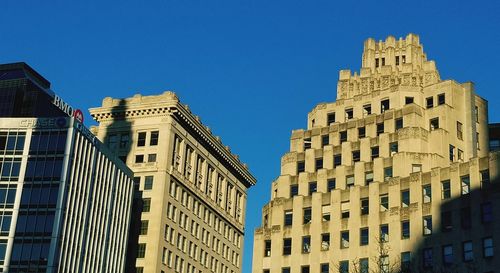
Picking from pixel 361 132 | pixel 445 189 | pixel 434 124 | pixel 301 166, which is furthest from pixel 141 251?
pixel 445 189

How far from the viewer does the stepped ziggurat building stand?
293 feet

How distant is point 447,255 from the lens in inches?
3516

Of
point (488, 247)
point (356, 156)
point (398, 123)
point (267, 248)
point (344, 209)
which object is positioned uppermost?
point (398, 123)

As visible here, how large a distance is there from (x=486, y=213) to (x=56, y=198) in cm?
5197

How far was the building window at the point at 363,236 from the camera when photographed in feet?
315

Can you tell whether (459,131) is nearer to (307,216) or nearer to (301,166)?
(301,166)

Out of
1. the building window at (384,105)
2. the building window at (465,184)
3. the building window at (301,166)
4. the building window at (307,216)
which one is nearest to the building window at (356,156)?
the building window at (301,166)

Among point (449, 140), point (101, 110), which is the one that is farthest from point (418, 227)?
point (101, 110)

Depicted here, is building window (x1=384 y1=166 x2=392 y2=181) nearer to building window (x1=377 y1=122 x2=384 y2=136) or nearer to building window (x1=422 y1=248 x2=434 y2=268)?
building window (x1=377 y1=122 x2=384 y2=136)

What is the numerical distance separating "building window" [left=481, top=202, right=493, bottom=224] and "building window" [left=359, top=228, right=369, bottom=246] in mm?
13604

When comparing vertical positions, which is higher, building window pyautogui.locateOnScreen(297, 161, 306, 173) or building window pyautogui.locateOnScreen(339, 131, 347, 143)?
building window pyautogui.locateOnScreen(339, 131, 347, 143)

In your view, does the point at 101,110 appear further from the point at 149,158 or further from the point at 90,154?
the point at 90,154

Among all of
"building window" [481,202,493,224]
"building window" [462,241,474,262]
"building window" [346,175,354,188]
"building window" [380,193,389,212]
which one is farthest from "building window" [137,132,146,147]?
"building window" [481,202,493,224]

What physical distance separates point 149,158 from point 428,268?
64542 mm
